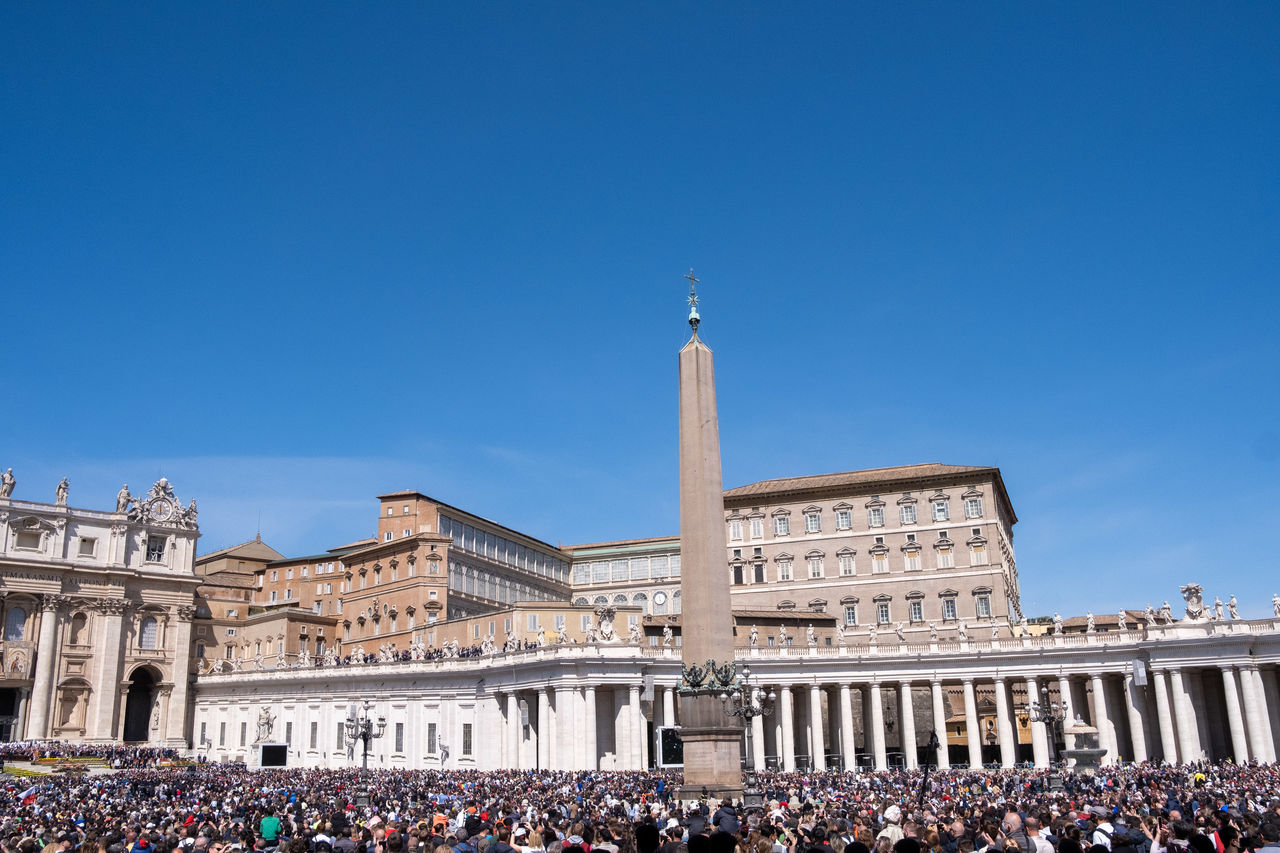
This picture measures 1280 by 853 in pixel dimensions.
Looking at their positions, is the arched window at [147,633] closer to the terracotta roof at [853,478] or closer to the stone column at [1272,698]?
the terracotta roof at [853,478]

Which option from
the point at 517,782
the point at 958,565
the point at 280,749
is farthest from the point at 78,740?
the point at 958,565

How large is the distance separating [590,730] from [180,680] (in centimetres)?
3976

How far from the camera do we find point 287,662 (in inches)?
2854

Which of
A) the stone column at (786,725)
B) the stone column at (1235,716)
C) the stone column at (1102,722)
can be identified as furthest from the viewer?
the stone column at (786,725)

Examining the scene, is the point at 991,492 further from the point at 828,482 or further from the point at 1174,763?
the point at 1174,763

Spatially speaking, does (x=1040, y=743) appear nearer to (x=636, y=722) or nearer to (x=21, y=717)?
(x=636, y=722)

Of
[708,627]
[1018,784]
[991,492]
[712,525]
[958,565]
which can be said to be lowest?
[1018,784]

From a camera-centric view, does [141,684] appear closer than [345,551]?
Yes

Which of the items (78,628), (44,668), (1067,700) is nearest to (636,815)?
(1067,700)

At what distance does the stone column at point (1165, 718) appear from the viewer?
153 ft

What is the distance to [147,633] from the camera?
73938 mm

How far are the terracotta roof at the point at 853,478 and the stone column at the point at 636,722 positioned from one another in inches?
1055

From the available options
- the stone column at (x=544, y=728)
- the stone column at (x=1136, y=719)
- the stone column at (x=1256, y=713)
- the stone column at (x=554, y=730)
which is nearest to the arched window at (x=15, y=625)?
the stone column at (x=544, y=728)

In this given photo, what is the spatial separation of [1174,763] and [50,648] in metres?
65.4
